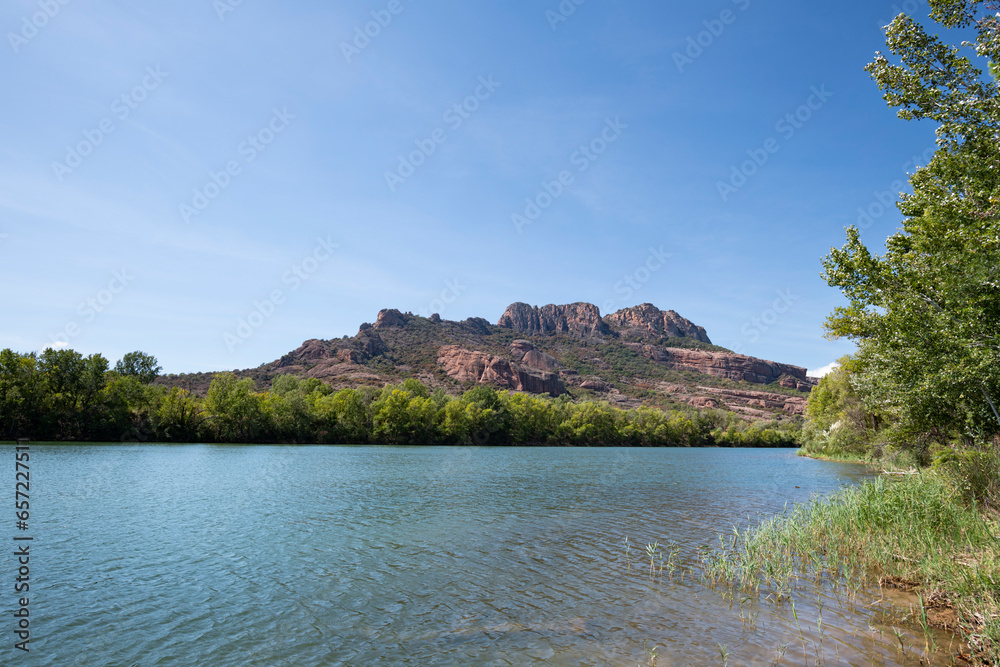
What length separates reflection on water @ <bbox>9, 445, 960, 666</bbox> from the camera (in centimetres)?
859

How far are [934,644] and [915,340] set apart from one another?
11.7 meters

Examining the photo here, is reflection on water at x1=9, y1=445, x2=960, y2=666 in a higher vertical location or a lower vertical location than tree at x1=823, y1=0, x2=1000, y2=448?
lower

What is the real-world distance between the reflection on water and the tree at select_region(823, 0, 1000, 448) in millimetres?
8398

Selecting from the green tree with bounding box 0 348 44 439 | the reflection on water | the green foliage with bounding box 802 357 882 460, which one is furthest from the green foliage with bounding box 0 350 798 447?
the green foliage with bounding box 802 357 882 460

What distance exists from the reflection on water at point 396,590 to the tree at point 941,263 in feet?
27.6

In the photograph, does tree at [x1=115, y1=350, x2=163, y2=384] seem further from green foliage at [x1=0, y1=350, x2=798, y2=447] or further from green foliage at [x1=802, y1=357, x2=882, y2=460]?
green foliage at [x1=802, y1=357, x2=882, y2=460]

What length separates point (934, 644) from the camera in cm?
827

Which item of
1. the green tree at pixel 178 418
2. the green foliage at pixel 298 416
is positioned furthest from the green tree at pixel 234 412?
the green tree at pixel 178 418

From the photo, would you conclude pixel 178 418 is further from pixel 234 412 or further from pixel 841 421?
pixel 841 421

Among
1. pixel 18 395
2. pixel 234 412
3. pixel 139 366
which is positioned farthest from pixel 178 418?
pixel 139 366

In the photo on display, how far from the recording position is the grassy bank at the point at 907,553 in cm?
837

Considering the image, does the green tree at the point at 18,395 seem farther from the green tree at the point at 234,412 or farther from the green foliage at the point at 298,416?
the green tree at the point at 234,412

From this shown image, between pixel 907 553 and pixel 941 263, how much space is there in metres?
8.73

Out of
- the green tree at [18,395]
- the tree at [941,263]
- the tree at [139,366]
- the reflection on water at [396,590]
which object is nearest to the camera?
the reflection on water at [396,590]
